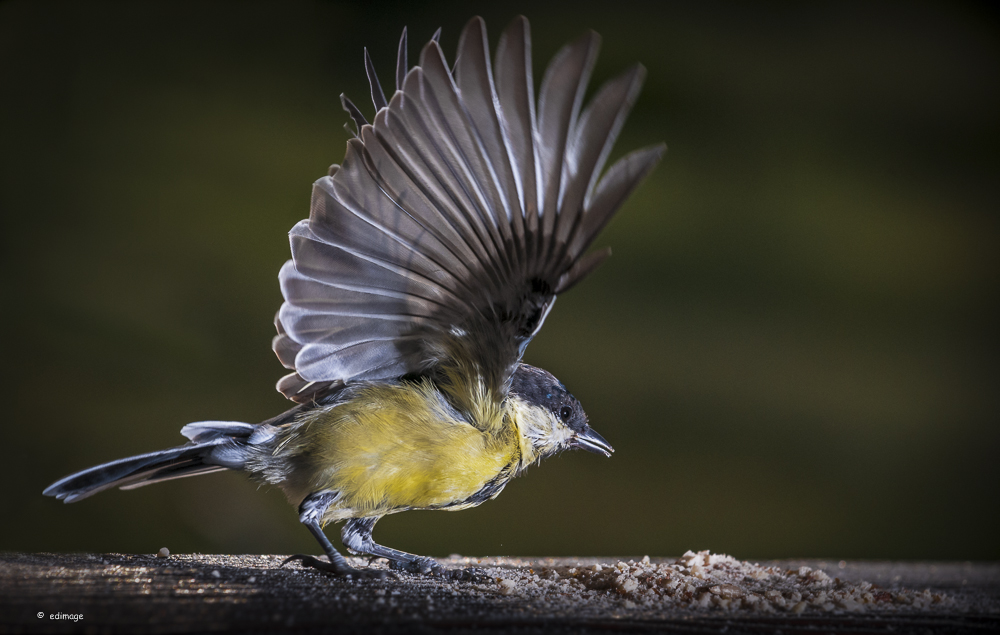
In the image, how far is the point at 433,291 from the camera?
1418mm

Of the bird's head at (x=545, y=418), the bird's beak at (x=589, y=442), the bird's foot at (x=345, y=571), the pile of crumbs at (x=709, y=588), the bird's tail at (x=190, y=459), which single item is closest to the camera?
the pile of crumbs at (x=709, y=588)

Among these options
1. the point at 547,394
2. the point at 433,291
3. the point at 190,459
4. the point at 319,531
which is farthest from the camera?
the point at 547,394

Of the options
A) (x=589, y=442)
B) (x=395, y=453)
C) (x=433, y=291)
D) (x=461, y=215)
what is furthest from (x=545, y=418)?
(x=461, y=215)

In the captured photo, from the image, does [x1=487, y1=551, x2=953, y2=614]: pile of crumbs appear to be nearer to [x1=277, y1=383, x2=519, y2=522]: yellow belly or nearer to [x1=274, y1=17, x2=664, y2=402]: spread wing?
[x1=277, y1=383, x2=519, y2=522]: yellow belly

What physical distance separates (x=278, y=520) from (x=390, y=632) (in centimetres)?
217

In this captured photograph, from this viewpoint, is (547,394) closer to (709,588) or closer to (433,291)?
(433,291)

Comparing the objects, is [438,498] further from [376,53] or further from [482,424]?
[376,53]

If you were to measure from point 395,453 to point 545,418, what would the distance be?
1.40 ft

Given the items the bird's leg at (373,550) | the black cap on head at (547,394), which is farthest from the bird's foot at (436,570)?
the black cap on head at (547,394)

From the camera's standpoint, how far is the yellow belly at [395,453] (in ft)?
4.95

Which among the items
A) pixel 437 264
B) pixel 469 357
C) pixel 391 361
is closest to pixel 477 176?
pixel 437 264

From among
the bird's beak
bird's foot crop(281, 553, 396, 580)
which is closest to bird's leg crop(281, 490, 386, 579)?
bird's foot crop(281, 553, 396, 580)

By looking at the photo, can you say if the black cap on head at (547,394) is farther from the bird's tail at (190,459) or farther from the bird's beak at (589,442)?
the bird's tail at (190,459)

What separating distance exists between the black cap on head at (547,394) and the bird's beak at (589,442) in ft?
0.06
